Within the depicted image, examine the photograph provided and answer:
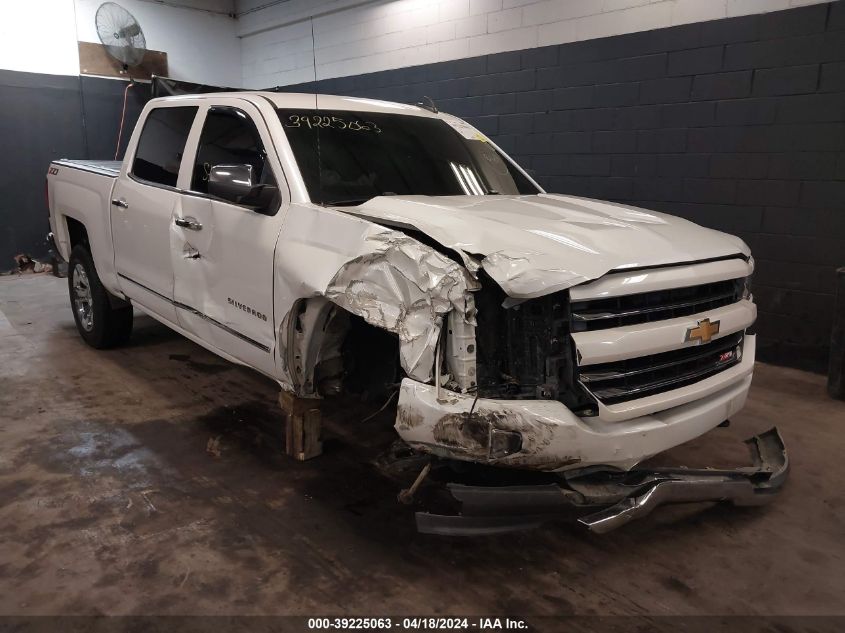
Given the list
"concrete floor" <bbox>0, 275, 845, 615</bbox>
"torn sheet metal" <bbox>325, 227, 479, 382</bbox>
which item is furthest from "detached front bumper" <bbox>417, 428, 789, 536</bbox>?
"torn sheet metal" <bbox>325, 227, 479, 382</bbox>

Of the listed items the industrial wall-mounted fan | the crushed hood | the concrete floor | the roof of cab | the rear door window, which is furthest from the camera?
the industrial wall-mounted fan

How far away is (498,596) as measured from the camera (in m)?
2.49

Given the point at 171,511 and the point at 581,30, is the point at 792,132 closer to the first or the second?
the point at 581,30

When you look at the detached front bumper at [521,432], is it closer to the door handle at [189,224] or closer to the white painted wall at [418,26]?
the door handle at [189,224]

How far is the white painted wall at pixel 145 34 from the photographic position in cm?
902

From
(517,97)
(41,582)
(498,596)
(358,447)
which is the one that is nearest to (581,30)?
(517,97)

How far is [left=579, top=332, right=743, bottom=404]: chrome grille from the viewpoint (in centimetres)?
235

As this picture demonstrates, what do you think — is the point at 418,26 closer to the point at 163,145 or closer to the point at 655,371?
the point at 163,145

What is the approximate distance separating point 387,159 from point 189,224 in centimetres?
122

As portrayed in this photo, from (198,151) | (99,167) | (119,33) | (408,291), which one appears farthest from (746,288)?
(119,33)

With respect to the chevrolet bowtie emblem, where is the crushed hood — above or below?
above

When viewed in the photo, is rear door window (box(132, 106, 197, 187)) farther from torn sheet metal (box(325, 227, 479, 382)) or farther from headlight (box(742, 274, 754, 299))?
headlight (box(742, 274, 754, 299))

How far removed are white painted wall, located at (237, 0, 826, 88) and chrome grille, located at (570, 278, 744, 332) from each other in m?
3.59

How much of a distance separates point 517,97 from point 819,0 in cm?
288
